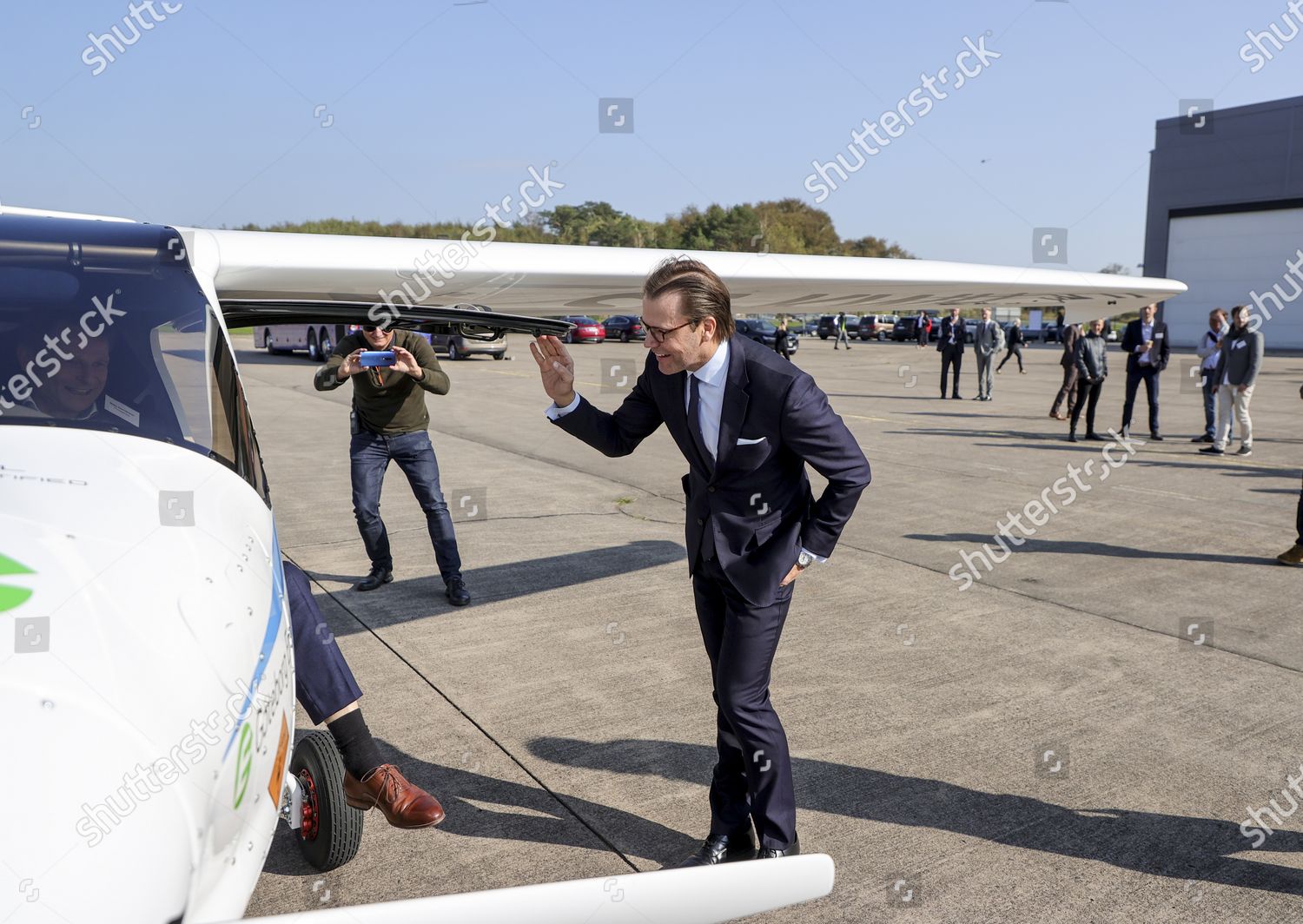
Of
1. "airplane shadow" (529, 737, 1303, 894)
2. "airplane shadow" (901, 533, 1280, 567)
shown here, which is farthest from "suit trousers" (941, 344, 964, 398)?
"airplane shadow" (529, 737, 1303, 894)

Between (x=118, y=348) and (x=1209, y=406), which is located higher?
(x=118, y=348)

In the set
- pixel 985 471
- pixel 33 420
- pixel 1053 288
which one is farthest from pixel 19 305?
pixel 985 471

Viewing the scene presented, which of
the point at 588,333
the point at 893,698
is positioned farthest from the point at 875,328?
the point at 893,698

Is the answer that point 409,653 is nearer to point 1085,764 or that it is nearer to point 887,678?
point 887,678

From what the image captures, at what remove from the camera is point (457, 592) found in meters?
6.09

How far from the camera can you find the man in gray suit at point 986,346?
17891 millimetres

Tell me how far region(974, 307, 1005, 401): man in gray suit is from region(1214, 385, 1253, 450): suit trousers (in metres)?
5.47

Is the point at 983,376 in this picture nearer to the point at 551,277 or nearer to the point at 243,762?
A: the point at 551,277

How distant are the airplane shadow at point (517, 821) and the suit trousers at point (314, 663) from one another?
1.88 feet

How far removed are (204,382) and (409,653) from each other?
273 centimetres

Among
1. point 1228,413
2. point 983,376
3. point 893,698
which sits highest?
point 983,376

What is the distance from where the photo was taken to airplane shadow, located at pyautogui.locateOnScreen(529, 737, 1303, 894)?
3277mm

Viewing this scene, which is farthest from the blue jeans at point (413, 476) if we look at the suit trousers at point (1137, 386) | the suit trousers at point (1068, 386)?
the suit trousers at point (1068, 386)

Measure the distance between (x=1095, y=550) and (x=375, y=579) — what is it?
543 centimetres
